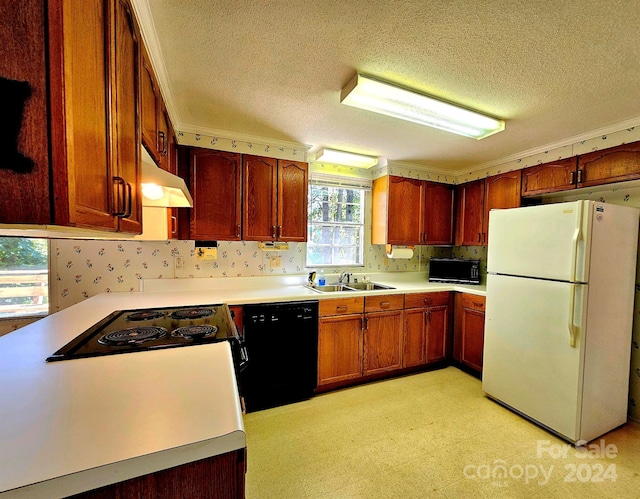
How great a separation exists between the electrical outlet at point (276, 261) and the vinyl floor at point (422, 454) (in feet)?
4.20

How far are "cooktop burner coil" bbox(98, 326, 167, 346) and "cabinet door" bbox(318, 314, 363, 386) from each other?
136cm

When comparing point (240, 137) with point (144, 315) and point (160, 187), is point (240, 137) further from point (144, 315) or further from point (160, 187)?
point (144, 315)

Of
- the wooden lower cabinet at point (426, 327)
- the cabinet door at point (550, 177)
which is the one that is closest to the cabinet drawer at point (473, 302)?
the wooden lower cabinet at point (426, 327)

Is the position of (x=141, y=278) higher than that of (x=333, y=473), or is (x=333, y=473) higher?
(x=141, y=278)

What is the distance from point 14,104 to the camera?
0.49 meters

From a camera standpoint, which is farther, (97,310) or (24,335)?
(97,310)

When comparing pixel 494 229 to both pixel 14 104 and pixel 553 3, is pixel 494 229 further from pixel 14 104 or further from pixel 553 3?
pixel 14 104

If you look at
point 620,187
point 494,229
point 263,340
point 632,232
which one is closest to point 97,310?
point 263,340

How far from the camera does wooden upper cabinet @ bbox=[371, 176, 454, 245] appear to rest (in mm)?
3123

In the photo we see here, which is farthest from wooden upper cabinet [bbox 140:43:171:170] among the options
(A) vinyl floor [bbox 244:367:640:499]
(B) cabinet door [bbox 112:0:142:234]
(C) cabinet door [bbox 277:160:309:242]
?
(A) vinyl floor [bbox 244:367:640:499]

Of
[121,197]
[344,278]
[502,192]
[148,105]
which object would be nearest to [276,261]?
[344,278]

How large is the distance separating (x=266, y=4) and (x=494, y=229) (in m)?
2.30

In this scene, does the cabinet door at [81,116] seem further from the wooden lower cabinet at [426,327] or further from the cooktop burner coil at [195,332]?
the wooden lower cabinet at [426,327]

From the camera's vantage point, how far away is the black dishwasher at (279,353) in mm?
2152
